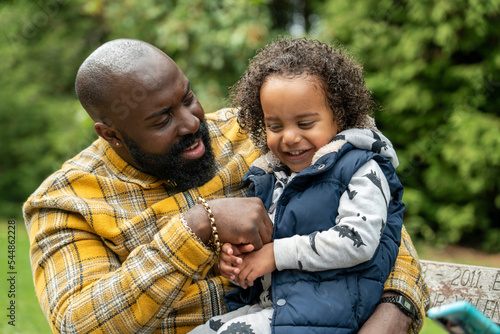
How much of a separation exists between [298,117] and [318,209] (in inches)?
13.7

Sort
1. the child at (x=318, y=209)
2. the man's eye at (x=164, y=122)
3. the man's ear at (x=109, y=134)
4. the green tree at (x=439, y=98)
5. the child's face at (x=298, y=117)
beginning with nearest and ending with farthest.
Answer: the child at (x=318, y=209)
the child's face at (x=298, y=117)
the man's eye at (x=164, y=122)
the man's ear at (x=109, y=134)
the green tree at (x=439, y=98)

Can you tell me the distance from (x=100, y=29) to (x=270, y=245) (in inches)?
361

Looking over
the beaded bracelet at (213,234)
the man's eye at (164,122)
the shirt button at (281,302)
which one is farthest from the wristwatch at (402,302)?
the man's eye at (164,122)

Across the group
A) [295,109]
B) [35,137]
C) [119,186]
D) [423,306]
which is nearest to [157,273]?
[119,186]

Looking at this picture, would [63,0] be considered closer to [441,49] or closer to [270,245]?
[441,49]

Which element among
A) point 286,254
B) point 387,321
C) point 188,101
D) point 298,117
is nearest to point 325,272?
point 286,254

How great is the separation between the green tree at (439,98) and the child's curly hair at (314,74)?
11.4ft

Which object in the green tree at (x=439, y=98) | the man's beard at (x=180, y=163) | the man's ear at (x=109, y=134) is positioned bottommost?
the green tree at (x=439, y=98)

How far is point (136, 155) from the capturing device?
7.79 feet

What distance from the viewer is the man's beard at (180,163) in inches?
92.0

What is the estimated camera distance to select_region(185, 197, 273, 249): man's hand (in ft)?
6.44

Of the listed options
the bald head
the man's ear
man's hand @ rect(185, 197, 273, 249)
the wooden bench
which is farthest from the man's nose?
the wooden bench

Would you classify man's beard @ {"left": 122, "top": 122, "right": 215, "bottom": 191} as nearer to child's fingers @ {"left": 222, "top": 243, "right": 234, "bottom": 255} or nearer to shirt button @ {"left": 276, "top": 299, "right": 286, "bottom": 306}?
child's fingers @ {"left": 222, "top": 243, "right": 234, "bottom": 255}

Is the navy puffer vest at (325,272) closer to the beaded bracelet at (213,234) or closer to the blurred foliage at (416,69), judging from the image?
the beaded bracelet at (213,234)
